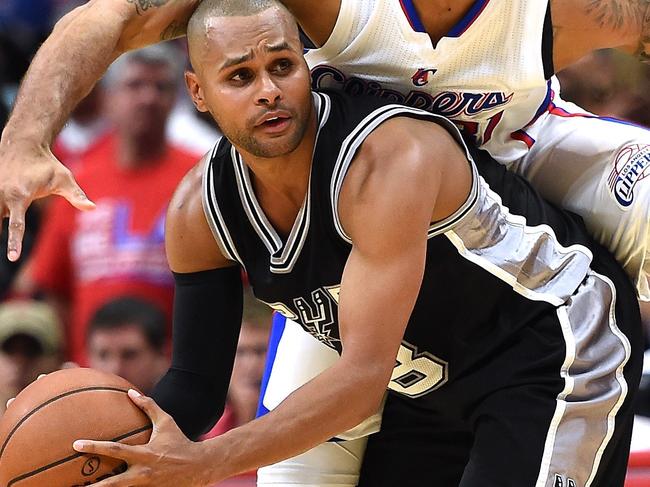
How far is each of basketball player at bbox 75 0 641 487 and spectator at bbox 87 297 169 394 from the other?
149 centimetres

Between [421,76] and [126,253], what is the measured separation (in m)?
2.08

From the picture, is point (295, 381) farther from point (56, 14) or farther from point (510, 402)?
point (56, 14)

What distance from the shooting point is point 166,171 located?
494 cm

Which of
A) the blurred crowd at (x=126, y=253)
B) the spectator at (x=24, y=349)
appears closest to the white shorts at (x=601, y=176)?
the blurred crowd at (x=126, y=253)

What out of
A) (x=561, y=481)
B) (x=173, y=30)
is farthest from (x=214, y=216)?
(x=561, y=481)

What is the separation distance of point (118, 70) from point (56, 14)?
2.65 feet

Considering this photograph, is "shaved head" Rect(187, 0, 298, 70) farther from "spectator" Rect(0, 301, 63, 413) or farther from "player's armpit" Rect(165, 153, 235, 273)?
"spectator" Rect(0, 301, 63, 413)

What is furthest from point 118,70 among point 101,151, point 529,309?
point 529,309

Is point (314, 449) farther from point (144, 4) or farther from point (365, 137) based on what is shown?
point (144, 4)

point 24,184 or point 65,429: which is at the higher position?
point 24,184

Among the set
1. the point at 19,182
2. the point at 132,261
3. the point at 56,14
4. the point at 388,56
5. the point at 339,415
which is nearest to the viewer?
the point at 19,182

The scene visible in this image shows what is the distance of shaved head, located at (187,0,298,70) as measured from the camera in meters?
2.96

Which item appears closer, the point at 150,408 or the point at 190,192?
the point at 150,408

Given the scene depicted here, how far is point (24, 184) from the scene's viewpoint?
8.68ft
